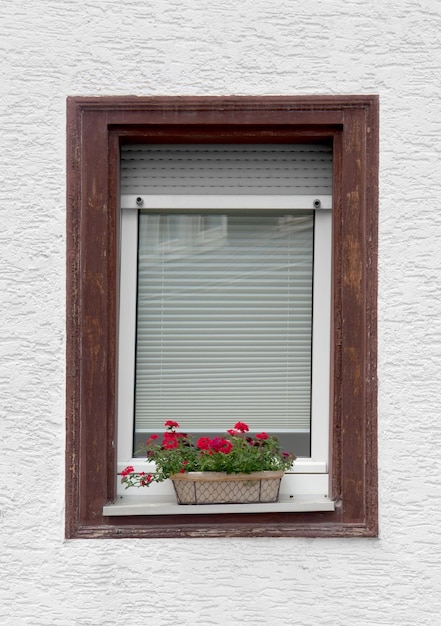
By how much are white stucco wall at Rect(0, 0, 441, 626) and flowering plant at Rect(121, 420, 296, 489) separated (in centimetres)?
32

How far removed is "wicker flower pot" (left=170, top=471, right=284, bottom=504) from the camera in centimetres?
423

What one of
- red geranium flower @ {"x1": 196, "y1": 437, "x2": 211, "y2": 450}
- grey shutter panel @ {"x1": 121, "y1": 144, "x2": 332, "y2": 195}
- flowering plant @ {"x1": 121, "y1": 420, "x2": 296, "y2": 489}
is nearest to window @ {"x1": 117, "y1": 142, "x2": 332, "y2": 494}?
grey shutter panel @ {"x1": 121, "y1": 144, "x2": 332, "y2": 195}

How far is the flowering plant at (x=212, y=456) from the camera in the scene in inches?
166

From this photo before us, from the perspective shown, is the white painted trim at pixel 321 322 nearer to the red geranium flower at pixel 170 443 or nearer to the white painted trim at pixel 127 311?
the red geranium flower at pixel 170 443

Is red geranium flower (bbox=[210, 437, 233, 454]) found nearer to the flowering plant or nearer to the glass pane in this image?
the flowering plant

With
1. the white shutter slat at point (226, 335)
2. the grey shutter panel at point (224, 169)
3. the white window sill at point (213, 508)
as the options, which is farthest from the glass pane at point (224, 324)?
the white window sill at point (213, 508)

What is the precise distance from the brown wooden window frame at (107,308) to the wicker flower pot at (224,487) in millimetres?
82

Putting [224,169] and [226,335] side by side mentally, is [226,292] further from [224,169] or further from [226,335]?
[224,169]

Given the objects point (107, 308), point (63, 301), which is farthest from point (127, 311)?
point (63, 301)

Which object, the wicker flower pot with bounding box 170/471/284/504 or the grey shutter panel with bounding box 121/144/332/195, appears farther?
the grey shutter panel with bounding box 121/144/332/195

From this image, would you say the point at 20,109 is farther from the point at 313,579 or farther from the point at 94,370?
the point at 313,579

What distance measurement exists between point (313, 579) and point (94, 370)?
134 cm

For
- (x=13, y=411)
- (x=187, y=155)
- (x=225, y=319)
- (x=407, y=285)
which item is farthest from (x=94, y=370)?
(x=407, y=285)

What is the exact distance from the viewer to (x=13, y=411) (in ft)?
14.0
